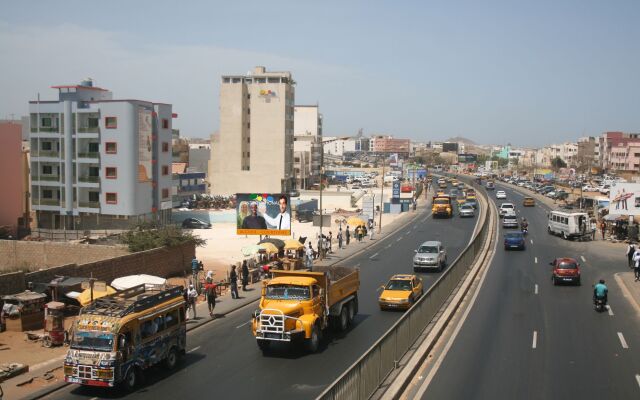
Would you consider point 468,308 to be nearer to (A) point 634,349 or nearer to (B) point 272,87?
(A) point 634,349

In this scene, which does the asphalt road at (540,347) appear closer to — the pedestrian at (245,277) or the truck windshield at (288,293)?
the truck windshield at (288,293)

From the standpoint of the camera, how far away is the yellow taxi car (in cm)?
2609

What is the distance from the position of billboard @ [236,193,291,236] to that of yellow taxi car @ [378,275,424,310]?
62.4 ft

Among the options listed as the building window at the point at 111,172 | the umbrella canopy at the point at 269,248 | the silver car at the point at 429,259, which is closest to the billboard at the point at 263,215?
the umbrella canopy at the point at 269,248

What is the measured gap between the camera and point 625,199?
55719 millimetres

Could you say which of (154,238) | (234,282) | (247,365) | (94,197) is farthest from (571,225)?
(94,197)

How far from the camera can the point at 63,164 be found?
61938mm

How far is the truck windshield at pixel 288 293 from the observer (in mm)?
20266

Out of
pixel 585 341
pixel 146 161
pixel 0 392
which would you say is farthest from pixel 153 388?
pixel 146 161

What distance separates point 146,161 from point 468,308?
1724 inches

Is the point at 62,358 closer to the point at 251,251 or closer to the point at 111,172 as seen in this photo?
the point at 251,251

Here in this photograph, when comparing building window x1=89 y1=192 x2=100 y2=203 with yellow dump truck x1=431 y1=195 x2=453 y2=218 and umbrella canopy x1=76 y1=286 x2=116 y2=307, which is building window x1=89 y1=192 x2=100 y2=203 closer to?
umbrella canopy x1=76 y1=286 x2=116 y2=307

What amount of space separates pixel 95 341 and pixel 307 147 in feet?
452

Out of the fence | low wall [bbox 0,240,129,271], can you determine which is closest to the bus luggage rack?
the fence
